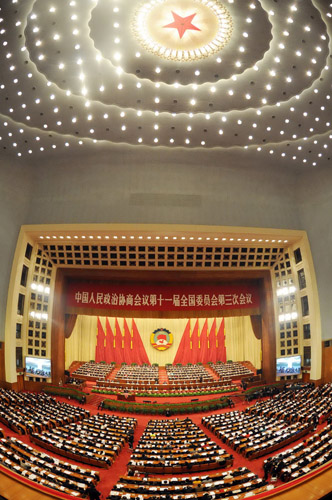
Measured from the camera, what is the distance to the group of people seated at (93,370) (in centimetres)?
2329

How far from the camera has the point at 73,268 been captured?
72.4ft

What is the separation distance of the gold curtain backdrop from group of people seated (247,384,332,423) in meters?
13.4

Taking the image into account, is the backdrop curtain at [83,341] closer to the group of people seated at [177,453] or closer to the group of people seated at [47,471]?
the group of people seated at [177,453]

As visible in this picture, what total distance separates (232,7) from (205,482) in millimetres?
13895

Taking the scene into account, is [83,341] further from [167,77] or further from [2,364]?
[167,77]

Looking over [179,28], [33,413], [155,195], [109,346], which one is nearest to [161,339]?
[109,346]

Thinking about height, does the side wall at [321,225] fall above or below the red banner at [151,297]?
above

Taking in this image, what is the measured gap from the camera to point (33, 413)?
490 inches

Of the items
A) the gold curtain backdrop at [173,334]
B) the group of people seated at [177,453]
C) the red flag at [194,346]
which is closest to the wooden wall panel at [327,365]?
the gold curtain backdrop at [173,334]

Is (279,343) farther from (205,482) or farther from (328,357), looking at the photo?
(205,482)

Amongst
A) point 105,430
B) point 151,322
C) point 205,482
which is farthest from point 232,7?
point 151,322

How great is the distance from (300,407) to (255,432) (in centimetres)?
370

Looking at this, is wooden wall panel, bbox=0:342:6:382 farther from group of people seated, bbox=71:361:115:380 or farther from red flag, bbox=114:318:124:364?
red flag, bbox=114:318:124:364

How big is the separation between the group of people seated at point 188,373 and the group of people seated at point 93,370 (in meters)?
5.01
